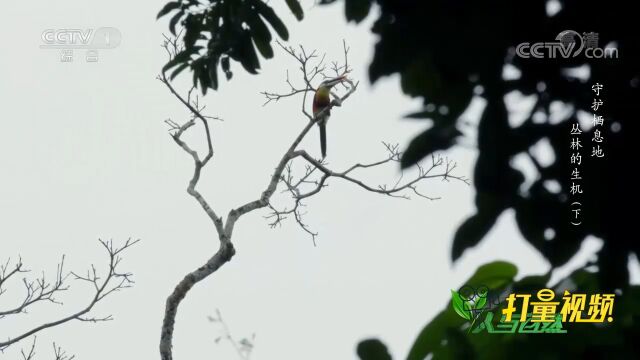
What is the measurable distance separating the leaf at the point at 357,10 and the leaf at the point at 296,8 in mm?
569

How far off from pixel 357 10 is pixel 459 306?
477 millimetres

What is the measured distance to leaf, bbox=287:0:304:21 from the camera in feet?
5.36

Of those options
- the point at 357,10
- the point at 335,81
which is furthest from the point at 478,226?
the point at 335,81

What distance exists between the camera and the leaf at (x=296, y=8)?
163 centimetres

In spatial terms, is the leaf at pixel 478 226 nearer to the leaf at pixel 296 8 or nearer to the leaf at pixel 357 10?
the leaf at pixel 357 10

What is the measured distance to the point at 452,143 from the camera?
85 cm

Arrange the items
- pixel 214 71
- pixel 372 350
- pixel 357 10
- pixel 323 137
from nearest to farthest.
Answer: pixel 372 350 < pixel 357 10 < pixel 214 71 < pixel 323 137

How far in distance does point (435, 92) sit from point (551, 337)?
1.01ft

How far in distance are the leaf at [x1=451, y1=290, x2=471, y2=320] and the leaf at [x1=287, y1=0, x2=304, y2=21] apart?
3.14ft

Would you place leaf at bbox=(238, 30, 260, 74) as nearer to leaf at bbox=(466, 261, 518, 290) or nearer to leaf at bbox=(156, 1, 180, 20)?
leaf at bbox=(156, 1, 180, 20)

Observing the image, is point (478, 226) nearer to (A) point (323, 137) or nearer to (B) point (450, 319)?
(B) point (450, 319)

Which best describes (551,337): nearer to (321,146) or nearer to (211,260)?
(211,260)

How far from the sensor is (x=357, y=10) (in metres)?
1.08

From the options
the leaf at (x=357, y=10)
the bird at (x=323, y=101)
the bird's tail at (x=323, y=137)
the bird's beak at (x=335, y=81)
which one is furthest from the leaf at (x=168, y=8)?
the bird's tail at (x=323, y=137)
